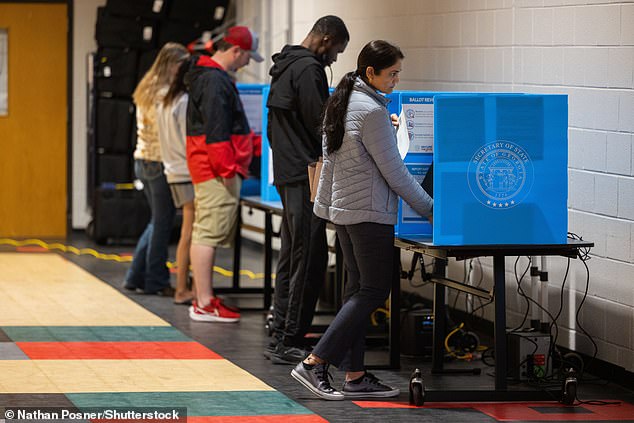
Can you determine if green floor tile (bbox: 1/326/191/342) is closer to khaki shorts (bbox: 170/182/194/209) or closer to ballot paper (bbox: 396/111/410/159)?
khaki shorts (bbox: 170/182/194/209)

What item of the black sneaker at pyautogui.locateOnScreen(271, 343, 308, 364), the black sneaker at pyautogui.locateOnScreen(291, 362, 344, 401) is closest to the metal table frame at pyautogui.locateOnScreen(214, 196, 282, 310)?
the black sneaker at pyautogui.locateOnScreen(271, 343, 308, 364)

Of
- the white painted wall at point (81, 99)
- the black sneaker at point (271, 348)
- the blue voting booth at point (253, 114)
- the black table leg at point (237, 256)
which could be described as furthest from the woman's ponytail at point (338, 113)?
the white painted wall at point (81, 99)

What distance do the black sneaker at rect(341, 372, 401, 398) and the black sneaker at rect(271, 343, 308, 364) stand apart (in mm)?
624

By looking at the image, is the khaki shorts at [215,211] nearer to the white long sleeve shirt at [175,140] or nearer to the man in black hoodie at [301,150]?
the white long sleeve shirt at [175,140]

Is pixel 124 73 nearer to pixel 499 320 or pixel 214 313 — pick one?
pixel 214 313

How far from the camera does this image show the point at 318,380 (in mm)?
5066

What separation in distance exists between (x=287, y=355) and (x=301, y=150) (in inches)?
37.2

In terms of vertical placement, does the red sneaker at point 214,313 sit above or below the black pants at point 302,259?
below

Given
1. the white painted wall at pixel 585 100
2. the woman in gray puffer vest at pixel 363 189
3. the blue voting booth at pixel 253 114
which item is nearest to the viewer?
the woman in gray puffer vest at pixel 363 189

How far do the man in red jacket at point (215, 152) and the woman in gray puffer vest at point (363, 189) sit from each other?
171cm

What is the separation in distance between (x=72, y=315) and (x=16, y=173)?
475 centimetres

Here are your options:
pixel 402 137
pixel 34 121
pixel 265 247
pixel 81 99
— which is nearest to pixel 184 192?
pixel 265 247

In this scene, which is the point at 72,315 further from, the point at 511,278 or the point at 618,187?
the point at 618,187

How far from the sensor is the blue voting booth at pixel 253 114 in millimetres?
7555
